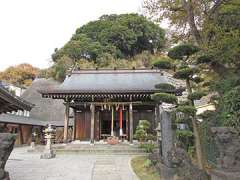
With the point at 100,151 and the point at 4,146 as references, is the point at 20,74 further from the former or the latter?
the point at 4,146

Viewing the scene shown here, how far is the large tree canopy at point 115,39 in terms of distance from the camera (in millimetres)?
39812

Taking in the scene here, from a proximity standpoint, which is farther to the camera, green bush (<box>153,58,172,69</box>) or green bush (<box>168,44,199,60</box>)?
green bush (<box>153,58,172,69</box>)

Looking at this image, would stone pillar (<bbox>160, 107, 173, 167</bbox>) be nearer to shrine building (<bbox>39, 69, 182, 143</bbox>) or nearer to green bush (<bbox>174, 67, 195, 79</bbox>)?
green bush (<bbox>174, 67, 195, 79</bbox>)

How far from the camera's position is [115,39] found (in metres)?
40.8

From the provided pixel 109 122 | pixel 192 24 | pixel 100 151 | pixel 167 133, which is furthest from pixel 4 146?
pixel 109 122

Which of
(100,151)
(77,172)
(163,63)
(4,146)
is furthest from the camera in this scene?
(100,151)

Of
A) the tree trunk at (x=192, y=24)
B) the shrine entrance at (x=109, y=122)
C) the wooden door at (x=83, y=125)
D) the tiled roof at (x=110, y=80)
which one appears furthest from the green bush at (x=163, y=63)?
the wooden door at (x=83, y=125)

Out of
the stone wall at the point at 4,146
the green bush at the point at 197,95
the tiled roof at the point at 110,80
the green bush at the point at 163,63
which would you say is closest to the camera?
the stone wall at the point at 4,146

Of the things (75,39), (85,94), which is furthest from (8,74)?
(85,94)

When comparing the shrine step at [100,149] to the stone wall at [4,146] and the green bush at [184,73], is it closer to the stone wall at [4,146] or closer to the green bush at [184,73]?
the green bush at [184,73]

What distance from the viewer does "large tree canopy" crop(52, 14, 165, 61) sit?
39812mm

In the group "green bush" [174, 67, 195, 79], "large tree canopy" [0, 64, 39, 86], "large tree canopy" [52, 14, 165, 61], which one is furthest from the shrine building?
"large tree canopy" [0, 64, 39, 86]

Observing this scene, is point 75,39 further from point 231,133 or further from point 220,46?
point 231,133

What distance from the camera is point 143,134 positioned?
52.0 feet
